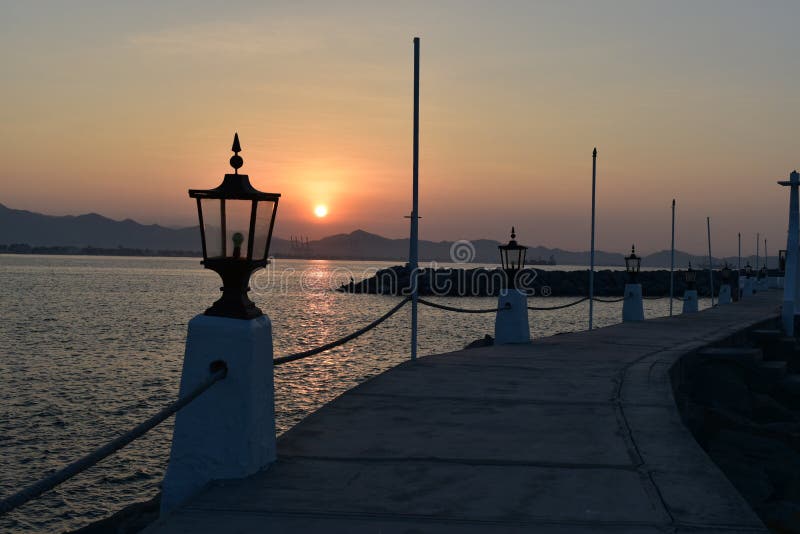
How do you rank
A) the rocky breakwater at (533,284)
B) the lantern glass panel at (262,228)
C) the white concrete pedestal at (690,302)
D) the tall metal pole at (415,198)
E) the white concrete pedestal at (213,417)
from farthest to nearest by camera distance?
the rocky breakwater at (533,284) → the white concrete pedestal at (690,302) → the tall metal pole at (415,198) → the lantern glass panel at (262,228) → the white concrete pedestal at (213,417)

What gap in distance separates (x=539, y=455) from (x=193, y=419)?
2.56 metres

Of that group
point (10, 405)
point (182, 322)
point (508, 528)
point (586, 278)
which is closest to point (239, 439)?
point (508, 528)

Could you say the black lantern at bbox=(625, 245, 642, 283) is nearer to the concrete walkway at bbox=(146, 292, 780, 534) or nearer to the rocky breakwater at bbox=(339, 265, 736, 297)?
the concrete walkway at bbox=(146, 292, 780, 534)

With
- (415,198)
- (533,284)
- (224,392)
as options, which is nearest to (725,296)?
(415,198)

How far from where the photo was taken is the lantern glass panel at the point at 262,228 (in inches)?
216

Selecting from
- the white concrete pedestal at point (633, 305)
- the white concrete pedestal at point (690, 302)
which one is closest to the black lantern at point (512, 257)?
the white concrete pedestal at point (633, 305)

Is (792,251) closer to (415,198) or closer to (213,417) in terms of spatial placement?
(415,198)

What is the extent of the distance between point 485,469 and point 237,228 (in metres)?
2.42

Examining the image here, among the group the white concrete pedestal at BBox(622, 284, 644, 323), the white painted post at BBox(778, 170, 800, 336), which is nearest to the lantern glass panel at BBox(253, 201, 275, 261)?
the white painted post at BBox(778, 170, 800, 336)

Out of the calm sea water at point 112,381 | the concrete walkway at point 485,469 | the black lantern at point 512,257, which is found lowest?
the calm sea water at point 112,381

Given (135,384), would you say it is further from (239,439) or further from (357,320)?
(357,320)

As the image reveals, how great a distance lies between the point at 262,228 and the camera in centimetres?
555

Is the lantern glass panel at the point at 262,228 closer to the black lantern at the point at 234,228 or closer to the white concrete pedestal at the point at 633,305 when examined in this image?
the black lantern at the point at 234,228

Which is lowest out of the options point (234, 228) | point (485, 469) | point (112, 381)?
point (112, 381)
